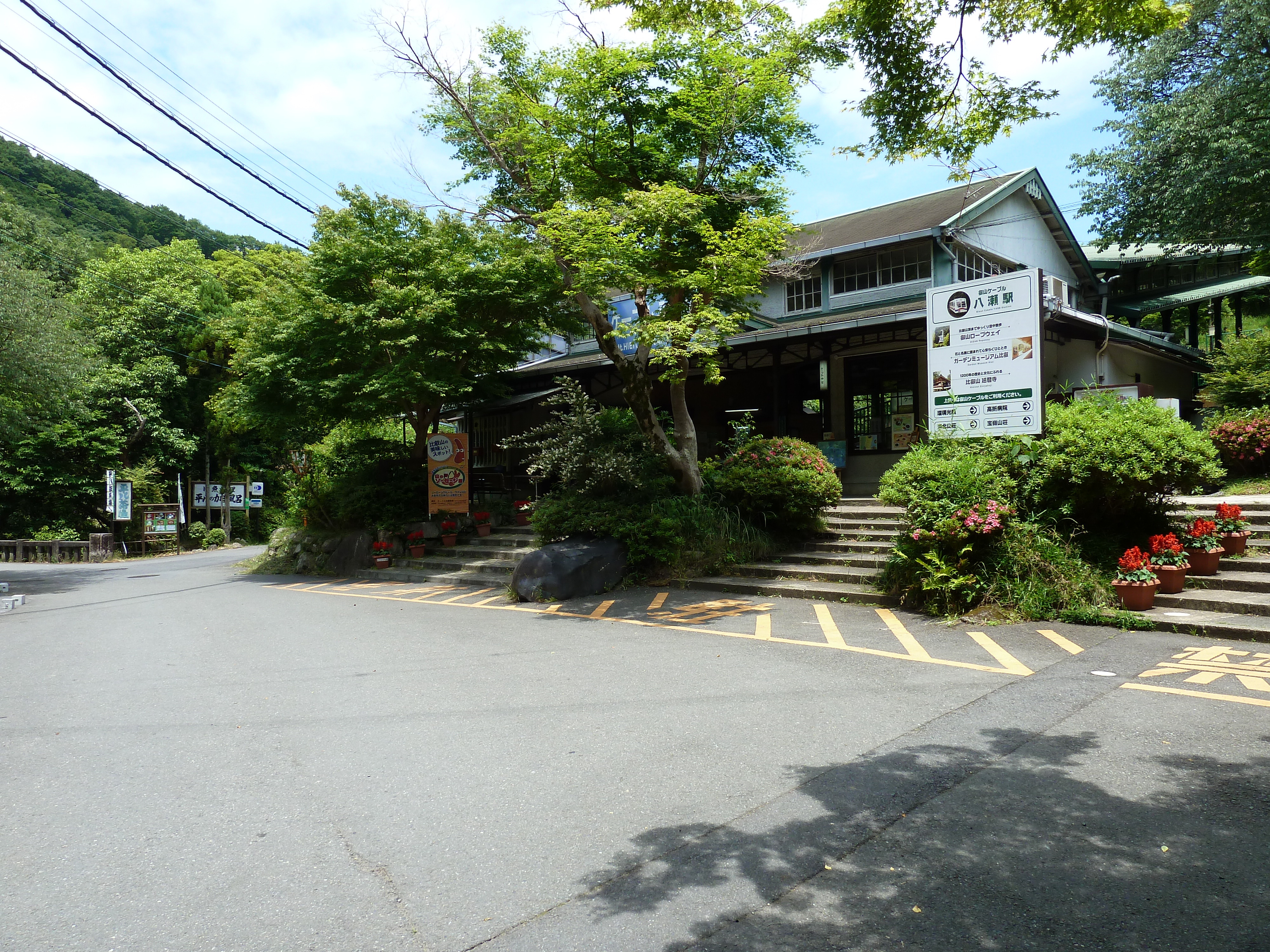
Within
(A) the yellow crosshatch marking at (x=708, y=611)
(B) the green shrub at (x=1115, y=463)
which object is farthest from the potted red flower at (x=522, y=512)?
(B) the green shrub at (x=1115, y=463)

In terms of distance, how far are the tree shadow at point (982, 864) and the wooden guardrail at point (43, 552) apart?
25.7 metres

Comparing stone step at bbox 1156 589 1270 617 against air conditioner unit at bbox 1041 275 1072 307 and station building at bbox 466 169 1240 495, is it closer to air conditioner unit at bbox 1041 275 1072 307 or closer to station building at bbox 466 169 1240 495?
station building at bbox 466 169 1240 495

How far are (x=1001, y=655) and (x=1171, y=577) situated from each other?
8.79ft

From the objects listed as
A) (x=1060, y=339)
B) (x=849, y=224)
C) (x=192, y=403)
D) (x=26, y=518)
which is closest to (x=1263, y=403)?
(x=1060, y=339)

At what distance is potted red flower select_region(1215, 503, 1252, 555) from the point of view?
8258mm

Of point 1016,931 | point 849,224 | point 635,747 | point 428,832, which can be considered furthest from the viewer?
point 849,224

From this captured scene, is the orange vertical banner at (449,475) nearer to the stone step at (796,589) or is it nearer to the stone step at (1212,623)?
the stone step at (796,589)

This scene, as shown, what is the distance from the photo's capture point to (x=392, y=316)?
13.8 metres

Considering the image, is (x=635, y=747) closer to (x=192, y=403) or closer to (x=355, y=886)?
(x=355, y=886)

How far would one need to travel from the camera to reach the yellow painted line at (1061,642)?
6.36 meters

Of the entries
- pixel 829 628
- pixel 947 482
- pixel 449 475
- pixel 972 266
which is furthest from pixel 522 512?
pixel 972 266

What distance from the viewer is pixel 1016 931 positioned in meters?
2.56

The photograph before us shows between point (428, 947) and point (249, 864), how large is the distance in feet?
3.56

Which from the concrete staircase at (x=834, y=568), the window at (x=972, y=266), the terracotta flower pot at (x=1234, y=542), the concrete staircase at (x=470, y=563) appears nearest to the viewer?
the terracotta flower pot at (x=1234, y=542)
